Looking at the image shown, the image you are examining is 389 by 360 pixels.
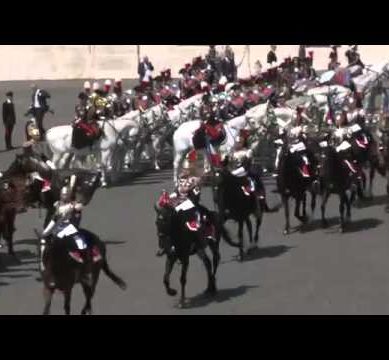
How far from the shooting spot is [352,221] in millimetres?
23359

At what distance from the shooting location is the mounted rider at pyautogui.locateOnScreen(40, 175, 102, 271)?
53.0 ft

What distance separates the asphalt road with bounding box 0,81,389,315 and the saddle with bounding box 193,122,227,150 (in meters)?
1.10

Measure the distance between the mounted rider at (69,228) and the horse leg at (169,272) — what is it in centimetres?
122

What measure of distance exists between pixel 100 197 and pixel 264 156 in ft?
11.9

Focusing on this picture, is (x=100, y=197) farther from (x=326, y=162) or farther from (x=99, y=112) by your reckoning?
(x=326, y=162)

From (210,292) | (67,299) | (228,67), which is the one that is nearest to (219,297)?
(210,292)

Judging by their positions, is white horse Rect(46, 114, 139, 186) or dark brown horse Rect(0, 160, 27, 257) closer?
dark brown horse Rect(0, 160, 27, 257)

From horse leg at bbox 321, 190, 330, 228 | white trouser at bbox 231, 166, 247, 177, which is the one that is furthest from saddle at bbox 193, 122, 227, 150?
white trouser at bbox 231, 166, 247, 177

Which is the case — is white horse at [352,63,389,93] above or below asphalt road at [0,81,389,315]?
above

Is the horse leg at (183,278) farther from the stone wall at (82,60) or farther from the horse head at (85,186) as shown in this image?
the stone wall at (82,60)

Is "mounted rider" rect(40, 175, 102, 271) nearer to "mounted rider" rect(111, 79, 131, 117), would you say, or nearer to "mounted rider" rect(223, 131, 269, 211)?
"mounted rider" rect(223, 131, 269, 211)
